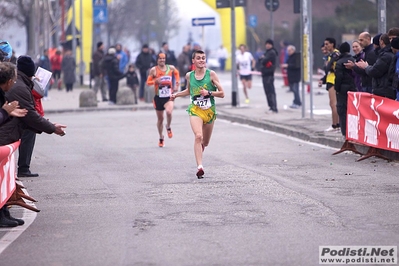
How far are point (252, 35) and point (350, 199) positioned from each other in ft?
174

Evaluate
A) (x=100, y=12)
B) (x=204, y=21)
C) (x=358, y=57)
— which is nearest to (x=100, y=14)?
(x=100, y=12)

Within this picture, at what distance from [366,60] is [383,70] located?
1.83m

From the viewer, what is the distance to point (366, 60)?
1702cm

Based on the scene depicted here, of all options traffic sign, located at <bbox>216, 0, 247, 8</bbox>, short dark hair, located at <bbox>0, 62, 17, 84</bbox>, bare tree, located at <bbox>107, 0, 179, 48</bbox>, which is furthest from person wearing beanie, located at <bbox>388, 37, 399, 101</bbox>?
bare tree, located at <bbox>107, 0, 179, 48</bbox>

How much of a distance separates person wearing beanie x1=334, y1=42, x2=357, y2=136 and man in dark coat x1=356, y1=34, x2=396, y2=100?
1.97 m

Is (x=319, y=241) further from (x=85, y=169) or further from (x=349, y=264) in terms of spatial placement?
(x=85, y=169)

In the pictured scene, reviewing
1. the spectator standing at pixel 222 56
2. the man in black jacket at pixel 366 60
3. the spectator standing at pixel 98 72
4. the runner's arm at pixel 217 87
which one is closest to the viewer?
the runner's arm at pixel 217 87

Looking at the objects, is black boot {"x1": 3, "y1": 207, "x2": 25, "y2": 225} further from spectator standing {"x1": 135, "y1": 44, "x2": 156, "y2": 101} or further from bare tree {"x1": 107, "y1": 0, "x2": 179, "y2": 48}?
bare tree {"x1": 107, "y1": 0, "x2": 179, "y2": 48}

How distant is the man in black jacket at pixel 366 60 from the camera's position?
649 inches

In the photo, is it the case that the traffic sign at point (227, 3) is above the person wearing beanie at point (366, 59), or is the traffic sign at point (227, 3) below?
above

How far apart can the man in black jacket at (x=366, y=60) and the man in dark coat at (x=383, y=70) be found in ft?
2.81

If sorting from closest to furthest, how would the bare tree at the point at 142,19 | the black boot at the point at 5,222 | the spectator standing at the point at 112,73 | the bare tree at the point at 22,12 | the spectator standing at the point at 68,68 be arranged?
the black boot at the point at 5,222 < the spectator standing at the point at 112,73 < the spectator standing at the point at 68,68 < the bare tree at the point at 22,12 < the bare tree at the point at 142,19

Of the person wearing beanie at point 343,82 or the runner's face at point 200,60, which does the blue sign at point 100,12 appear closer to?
the person wearing beanie at point 343,82

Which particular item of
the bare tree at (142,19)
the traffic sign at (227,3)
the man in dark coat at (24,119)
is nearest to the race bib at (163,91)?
the man in dark coat at (24,119)
